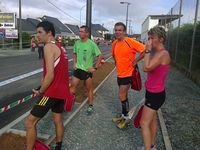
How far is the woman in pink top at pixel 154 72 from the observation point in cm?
380

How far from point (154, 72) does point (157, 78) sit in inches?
3.8

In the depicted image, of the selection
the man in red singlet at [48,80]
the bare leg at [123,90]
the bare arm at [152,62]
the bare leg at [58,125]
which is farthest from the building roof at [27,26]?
the bare arm at [152,62]

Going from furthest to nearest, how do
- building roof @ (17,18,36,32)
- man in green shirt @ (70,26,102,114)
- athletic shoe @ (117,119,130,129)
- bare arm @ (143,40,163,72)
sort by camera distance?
building roof @ (17,18,36,32), man in green shirt @ (70,26,102,114), athletic shoe @ (117,119,130,129), bare arm @ (143,40,163,72)

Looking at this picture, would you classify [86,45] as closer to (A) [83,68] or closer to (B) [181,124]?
(A) [83,68]

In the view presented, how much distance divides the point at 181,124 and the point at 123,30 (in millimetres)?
2184

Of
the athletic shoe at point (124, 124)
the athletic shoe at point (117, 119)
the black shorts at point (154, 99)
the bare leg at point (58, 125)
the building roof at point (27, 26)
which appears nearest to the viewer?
the black shorts at point (154, 99)

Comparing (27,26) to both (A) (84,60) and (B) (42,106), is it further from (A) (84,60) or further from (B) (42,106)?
(B) (42,106)

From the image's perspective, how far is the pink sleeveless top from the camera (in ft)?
12.7

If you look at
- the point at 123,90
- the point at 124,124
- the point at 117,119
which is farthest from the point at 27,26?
the point at 124,124

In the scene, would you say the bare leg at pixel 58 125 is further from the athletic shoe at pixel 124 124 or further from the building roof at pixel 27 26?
the building roof at pixel 27 26

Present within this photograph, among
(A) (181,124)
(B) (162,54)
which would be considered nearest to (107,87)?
(A) (181,124)

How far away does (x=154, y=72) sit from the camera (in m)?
3.91

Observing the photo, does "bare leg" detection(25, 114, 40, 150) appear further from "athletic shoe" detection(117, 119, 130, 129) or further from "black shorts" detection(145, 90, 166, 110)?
"athletic shoe" detection(117, 119, 130, 129)

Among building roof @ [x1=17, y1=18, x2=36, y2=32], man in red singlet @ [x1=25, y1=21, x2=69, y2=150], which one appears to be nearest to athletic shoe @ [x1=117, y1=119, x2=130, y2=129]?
man in red singlet @ [x1=25, y1=21, x2=69, y2=150]
